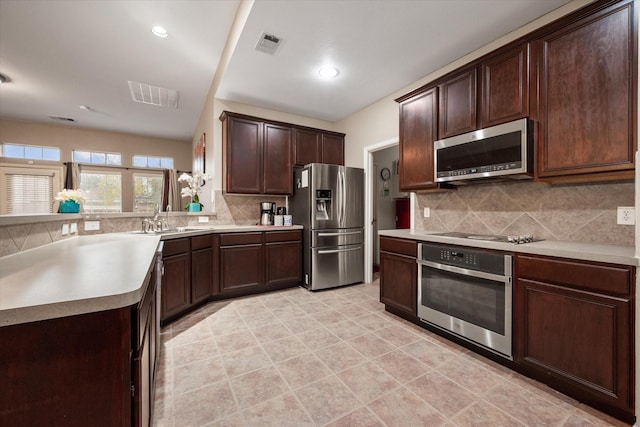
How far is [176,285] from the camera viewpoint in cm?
263

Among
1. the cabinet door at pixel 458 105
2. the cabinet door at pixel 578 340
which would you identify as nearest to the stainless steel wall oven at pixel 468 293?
the cabinet door at pixel 578 340

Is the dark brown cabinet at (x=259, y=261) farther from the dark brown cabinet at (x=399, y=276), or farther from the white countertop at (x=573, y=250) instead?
the white countertop at (x=573, y=250)

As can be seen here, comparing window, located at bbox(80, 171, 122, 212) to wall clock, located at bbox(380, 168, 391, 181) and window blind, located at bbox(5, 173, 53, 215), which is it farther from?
wall clock, located at bbox(380, 168, 391, 181)

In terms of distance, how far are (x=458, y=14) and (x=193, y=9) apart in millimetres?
2353

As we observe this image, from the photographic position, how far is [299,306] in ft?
10.1

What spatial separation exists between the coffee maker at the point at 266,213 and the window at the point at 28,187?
5.16 metres

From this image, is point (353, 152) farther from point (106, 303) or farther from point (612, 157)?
point (106, 303)

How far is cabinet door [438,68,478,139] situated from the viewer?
7.52 feet

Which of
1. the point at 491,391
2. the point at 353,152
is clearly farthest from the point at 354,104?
the point at 491,391

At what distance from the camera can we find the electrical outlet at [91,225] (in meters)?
2.56

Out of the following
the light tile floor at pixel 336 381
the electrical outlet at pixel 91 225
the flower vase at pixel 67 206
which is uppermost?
the flower vase at pixel 67 206

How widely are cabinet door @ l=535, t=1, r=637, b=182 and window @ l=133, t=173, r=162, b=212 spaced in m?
7.34

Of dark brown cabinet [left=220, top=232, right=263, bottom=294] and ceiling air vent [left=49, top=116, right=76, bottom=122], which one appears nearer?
dark brown cabinet [left=220, top=232, right=263, bottom=294]

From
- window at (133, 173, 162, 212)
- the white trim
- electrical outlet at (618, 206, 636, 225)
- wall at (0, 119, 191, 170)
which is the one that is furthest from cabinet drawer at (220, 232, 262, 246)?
wall at (0, 119, 191, 170)
